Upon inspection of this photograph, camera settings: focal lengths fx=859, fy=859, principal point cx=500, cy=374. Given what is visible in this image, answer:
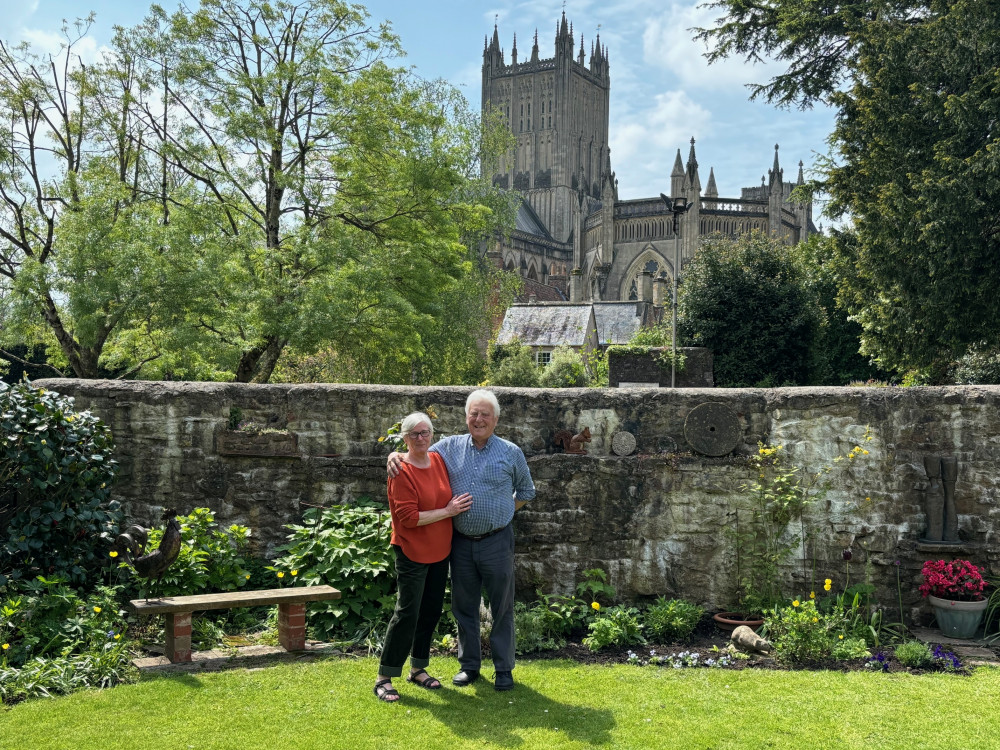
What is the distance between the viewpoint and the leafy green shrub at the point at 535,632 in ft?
19.2

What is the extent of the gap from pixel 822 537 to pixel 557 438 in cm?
212

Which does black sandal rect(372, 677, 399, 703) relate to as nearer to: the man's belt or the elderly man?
the elderly man

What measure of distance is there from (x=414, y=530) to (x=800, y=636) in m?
2.70

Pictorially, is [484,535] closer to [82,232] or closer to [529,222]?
[82,232]

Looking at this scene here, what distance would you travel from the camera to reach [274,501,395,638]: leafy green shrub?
6000 millimetres

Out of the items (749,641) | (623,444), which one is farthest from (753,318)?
(749,641)

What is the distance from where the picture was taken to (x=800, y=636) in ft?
18.5

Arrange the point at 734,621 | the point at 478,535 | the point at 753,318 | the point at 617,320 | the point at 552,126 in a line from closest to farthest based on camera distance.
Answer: the point at 478,535, the point at 734,621, the point at 753,318, the point at 617,320, the point at 552,126

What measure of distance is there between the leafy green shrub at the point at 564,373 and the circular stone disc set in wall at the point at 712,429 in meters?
21.8

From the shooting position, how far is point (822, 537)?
645cm

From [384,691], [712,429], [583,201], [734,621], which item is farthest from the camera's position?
[583,201]

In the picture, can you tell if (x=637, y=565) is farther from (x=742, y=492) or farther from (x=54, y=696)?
(x=54, y=696)

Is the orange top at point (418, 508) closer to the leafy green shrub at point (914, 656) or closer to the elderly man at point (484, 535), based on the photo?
the elderly man at point (484, 535)

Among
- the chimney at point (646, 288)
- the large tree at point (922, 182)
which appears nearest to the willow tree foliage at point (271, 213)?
the large tree at point (922, 182)
